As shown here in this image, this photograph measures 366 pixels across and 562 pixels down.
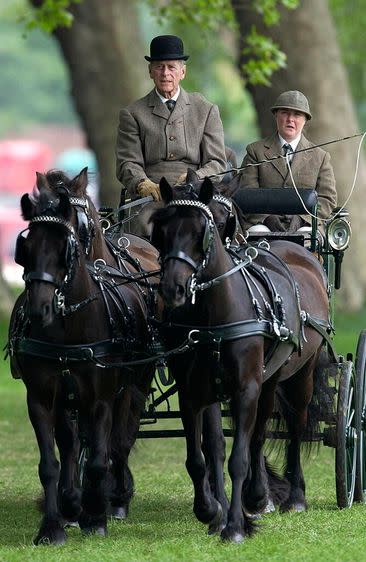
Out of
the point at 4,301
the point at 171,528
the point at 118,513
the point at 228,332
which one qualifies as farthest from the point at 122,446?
the point at 4,301

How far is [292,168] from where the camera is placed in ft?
39.2

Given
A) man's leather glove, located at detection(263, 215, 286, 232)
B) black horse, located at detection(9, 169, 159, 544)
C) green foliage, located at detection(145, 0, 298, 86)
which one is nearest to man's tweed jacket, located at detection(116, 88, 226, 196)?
man's leather glove, located at detection(263, 215, 286, 232)

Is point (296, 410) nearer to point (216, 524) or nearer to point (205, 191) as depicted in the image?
point (216, 524)

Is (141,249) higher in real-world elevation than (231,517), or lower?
higher

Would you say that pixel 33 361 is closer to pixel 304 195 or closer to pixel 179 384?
pixel 179 384

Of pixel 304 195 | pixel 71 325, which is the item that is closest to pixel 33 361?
pixel 71 325

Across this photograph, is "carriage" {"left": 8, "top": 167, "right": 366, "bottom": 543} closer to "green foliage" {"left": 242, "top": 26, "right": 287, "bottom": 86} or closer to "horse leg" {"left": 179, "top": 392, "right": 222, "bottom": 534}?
"horse leg" {"left": 179, "top": 392, "right": 222, "bottom": 534}

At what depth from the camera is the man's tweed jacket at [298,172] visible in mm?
11922

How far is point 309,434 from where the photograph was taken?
11648mm

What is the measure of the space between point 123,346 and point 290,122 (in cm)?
271

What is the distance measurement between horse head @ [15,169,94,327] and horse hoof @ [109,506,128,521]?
7.25ft

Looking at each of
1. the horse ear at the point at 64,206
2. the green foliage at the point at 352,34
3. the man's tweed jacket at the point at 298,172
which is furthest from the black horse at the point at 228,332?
the green foliage at the point at 352,34

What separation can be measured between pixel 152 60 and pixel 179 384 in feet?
8.42

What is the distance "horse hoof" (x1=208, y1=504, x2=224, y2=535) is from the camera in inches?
391
